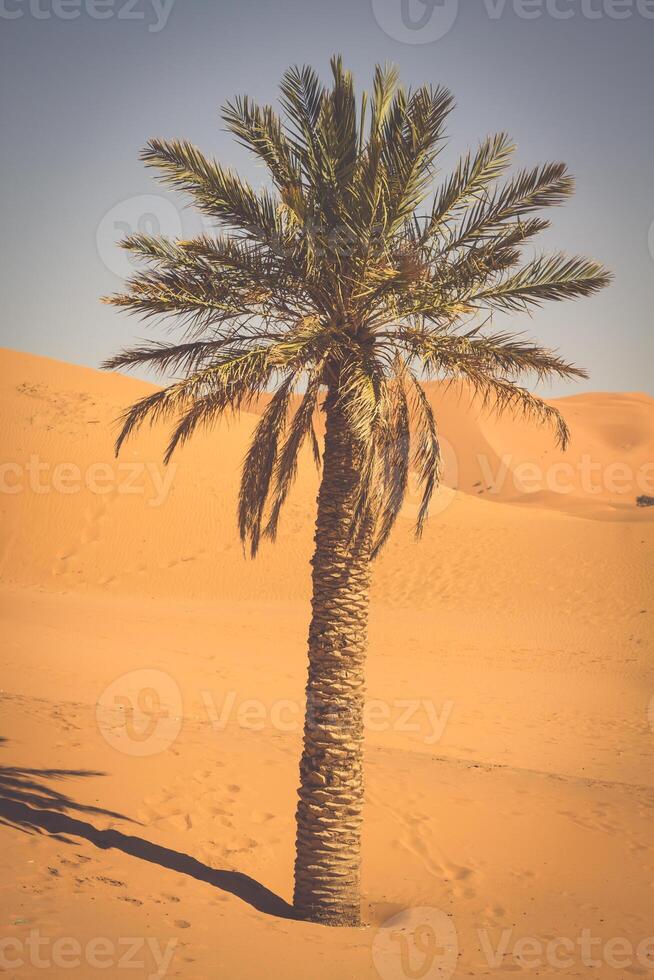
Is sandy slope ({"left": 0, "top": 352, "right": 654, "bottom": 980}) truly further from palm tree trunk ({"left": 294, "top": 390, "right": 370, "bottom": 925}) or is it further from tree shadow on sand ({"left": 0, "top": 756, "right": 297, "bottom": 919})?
palm tree trunk ({"left": 294, "top": 390, "right": 370, "bottom": 925})

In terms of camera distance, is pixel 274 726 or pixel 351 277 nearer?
pixel 351 277

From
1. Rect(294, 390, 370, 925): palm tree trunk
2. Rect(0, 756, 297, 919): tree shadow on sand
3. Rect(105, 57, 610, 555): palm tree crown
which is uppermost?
Rect(105, 57, 610, 555): palm tree crown

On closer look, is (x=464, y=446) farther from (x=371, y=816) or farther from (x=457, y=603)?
(x=371, y=816)

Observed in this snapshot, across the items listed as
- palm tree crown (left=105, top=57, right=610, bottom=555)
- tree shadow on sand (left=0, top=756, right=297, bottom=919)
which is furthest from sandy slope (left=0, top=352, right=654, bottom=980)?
palm tree crown (left=105, top=57, right=610, bottom=555)

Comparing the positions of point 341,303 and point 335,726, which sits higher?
point 341,303

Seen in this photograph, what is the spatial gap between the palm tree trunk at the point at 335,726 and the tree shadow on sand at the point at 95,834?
0.48 meters

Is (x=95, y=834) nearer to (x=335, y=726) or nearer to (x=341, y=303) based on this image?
(x=335, y=726)

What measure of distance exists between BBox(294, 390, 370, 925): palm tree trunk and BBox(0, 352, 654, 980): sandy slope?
0.37m

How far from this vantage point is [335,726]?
720 cm

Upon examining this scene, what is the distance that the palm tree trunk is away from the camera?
719 cm

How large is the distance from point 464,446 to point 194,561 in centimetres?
4834

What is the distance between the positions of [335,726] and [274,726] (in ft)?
21.5

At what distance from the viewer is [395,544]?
30.8m

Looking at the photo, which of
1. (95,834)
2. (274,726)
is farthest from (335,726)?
(274,726)
